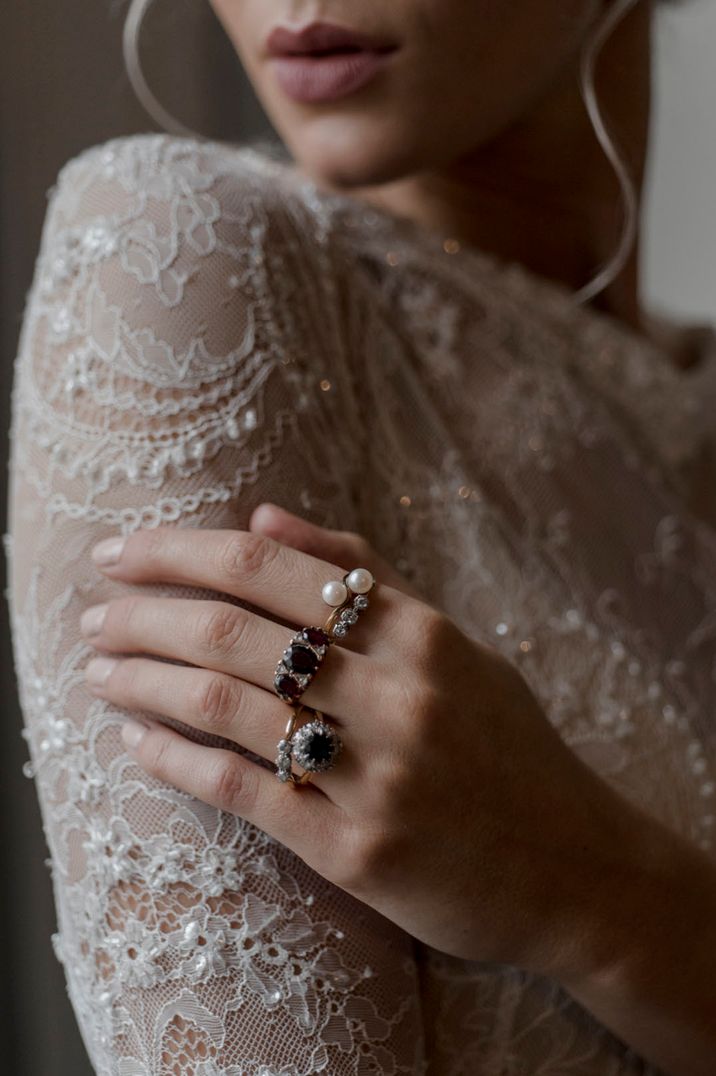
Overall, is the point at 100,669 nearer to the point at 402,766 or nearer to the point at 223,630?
the point at 223,630

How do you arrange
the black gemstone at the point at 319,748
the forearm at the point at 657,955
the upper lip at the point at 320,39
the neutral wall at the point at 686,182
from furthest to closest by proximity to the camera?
the neutral wall at the point at 686,182 < the upper lip at the point at 320,39 < the forearm at the point at 657,955 < the black gemstone at the point at 319,748

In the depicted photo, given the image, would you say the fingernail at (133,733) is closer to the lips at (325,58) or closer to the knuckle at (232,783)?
the knuckle at (232,783)

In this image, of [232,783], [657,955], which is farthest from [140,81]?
[657,955]

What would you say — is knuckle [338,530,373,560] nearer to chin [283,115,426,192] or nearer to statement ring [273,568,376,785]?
statement ring [273,568,376,785]

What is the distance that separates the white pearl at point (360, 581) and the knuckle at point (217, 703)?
0.33 feet

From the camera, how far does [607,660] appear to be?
39.2 inches

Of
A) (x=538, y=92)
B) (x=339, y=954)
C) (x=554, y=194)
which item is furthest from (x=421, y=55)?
(x=339, y=954)

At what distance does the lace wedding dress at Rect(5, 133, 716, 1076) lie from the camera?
71 cm

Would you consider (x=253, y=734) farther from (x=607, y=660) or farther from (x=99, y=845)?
(x=607, y=660)

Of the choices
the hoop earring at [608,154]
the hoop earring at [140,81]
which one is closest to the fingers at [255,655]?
the hoop earring at [608,154]

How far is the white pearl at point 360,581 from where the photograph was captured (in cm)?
69

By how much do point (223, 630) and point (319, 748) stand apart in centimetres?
10

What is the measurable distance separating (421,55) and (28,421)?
50cm

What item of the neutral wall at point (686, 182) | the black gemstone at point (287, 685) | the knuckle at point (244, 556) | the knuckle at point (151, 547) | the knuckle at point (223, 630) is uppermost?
the knuckle at point (151, 547)
